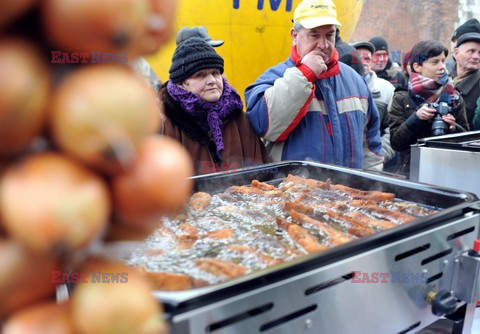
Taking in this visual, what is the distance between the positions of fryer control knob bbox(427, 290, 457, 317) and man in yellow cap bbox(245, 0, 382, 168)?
1.52 metres

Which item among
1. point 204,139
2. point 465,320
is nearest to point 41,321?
point 465,320

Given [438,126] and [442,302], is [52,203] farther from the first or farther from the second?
[438,126]

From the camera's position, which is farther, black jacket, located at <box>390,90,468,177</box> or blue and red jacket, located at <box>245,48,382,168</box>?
black jacket, located at <box>390,90,468,177</box>

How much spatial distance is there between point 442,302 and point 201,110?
6.17ft

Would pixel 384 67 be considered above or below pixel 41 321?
above

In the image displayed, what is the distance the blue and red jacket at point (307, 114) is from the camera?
2.73m

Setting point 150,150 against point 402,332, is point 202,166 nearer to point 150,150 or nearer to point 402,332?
point 402,332

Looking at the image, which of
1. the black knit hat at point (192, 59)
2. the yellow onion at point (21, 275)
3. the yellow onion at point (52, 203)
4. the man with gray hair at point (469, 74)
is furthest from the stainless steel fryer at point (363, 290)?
the man with gray hair at point (469, 74)

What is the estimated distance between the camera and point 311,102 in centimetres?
293

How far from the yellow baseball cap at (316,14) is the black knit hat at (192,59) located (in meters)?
0.68

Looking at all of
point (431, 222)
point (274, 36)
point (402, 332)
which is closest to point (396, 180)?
point (431, 222)

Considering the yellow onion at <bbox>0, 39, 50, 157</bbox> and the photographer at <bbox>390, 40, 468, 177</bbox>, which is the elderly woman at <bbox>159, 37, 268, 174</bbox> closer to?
the photographer at <bbox>390, 40, 468, 177</bbox>

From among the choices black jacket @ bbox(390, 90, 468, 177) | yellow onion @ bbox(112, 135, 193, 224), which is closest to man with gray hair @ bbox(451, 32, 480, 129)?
black jacket @ bbox(390, 90, 468, 177)

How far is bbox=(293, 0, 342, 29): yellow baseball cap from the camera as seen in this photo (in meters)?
2.79
